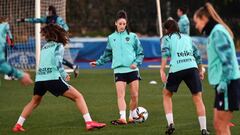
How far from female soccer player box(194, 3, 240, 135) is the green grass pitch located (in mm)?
2437

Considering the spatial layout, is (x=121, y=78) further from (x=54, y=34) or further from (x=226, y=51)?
(x=226, y=51)

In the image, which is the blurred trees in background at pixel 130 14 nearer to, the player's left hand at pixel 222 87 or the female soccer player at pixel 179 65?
the female soccer player at pixel 179 65

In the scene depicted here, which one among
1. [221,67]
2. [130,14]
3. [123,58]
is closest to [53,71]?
[123,58]

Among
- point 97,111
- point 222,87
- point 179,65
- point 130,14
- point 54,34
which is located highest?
point 130,14

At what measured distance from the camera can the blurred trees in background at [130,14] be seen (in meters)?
35.4

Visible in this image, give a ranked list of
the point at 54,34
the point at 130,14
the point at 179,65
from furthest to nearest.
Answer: the point at 130,14, the point at 54,34, the point at 179,65

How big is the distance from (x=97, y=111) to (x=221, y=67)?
5441 mm

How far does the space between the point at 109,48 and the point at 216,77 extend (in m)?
4.06

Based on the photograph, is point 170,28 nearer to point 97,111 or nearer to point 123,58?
point 123,58

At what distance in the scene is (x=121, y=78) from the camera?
11641mm

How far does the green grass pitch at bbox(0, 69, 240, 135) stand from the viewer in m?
10.8

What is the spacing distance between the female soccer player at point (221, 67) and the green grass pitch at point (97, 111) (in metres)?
2.44

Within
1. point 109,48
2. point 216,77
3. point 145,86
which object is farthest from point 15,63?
point 216,77

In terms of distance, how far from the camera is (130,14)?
37156 millimetres
